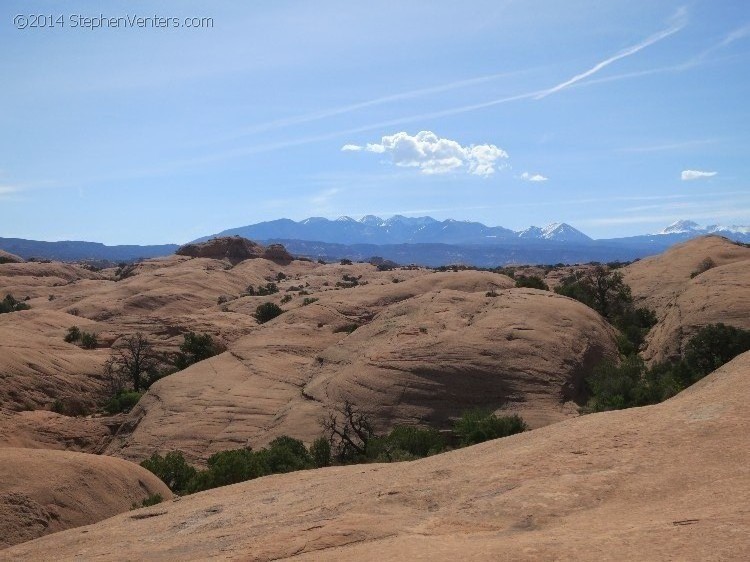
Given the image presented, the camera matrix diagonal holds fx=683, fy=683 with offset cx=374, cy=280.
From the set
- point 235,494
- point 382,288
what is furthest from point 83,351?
point 235,494

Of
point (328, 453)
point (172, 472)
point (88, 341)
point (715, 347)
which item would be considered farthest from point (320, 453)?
point (88, 341)

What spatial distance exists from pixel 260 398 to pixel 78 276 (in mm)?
74085

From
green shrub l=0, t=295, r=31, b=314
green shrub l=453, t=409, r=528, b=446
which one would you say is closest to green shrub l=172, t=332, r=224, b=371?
green shrub l=453, t=409, r=528, b=446

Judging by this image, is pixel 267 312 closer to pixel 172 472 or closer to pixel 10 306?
pixel 172 472

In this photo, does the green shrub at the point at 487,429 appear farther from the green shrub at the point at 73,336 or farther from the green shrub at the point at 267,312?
the green shrub at the point at 73,336

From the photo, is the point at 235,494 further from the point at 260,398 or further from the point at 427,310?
the point at 427,310

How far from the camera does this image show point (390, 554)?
7.70 m

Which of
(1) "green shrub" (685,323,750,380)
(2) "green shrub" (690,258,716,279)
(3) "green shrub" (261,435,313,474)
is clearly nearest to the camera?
(3) "green shrub" (261,435,313,474)

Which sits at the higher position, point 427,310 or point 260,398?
point 427,310

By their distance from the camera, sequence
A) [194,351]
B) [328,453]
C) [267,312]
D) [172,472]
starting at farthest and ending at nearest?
[267,312], [194,351], [328,453], [172,472]

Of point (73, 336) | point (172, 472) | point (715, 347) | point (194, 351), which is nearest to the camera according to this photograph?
point (172, 472)

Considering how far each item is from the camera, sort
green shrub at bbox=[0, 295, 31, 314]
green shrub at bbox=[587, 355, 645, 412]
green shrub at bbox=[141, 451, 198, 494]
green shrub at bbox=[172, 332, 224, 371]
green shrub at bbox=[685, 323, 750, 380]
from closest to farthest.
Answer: green shrub at bbox=[141, 451, 198, 494] < green shrub at bbox=[587, 355, 645, 412] < green shrub at bbox=[685, 323, 750, 380] < green shrub at bbox=[172, 332, 224, 371] < green shrub at bbox=[0, 295, 31, 314]

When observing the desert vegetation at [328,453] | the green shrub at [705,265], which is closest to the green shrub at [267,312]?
the desert vegetation at [328,453]

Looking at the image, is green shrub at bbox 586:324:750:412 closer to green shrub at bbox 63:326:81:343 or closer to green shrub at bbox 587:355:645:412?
green shrub at bbox 587:355:645:412
